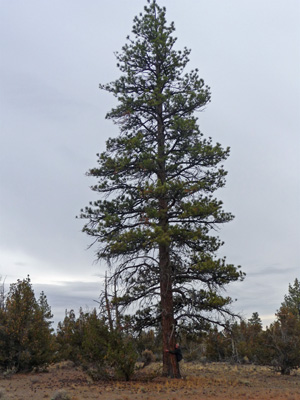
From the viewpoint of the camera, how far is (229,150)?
1741 cm

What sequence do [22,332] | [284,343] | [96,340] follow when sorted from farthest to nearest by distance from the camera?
[284,343] → [22,332] → [96,340]

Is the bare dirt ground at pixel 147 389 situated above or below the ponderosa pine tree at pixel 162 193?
below

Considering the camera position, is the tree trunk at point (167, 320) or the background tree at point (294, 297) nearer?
the tree trunk at point (167, 320)

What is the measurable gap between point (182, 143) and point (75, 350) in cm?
1605

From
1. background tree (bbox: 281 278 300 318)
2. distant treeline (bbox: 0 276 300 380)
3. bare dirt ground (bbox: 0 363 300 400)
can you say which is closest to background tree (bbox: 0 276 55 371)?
distant treeline (bbox: 0 276 300 380)

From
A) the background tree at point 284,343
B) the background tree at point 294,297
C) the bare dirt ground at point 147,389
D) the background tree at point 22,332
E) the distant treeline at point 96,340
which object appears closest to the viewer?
the bare dirt ground at point 147,389

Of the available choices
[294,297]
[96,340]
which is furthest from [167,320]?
[294,297]

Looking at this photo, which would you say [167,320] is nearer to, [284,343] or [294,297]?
[284,343]

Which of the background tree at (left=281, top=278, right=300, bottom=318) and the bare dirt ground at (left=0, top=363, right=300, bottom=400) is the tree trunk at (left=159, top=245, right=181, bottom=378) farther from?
the background tree at (left=281, top=278, right=300, bottom=318)

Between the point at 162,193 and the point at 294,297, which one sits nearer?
the point at 162,193

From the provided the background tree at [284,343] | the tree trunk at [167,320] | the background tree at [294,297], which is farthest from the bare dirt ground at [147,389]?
the background tree at [294,297]

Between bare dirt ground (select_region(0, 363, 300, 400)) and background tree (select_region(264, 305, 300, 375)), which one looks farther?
background tree (select_region(264, 305, 300, 375))

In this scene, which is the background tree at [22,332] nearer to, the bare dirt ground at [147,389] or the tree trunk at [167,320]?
the bare dirt ground at [147,389]

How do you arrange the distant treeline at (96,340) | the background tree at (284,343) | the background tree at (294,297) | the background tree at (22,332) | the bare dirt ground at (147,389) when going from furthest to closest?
the background tree at (294,297) < the background tree at (284,343) < the background tree at (22,332) < the distant treeline at (96,340) < the bare dirt ground at (147,389)
